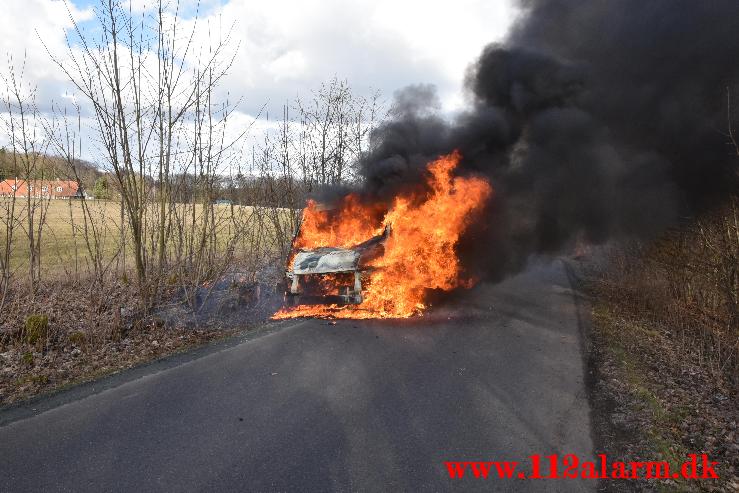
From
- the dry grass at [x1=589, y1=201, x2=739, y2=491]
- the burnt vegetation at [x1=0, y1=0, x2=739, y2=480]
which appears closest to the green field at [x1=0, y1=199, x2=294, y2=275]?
the burnt vegetation at [x1=0, y1=0, x2=739, y2=480]

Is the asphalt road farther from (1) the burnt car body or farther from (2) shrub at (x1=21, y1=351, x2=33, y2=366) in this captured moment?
(1) the burnt car body

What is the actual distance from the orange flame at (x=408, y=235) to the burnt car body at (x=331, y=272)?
0.73 feet

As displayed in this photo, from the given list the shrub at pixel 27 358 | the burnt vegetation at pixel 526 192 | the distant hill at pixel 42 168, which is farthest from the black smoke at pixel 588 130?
the shrub at pixel 27 358

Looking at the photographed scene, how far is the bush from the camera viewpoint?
21.4 ft

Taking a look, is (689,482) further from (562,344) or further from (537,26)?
(537,26)

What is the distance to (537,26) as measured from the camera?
11.4 m

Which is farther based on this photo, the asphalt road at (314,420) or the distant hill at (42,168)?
the distant hill at (42,168)

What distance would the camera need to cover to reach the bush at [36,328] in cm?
651

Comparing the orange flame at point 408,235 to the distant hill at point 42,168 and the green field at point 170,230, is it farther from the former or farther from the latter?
the distant hill at point 42,168

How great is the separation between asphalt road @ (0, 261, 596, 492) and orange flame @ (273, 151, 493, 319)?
213 cm

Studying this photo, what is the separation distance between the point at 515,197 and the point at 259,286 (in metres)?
7.37

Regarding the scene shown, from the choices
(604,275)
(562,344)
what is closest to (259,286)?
(562,344)

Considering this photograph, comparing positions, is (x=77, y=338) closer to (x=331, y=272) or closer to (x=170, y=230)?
(x=170, y=230)

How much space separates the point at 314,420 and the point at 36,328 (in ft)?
16.3
